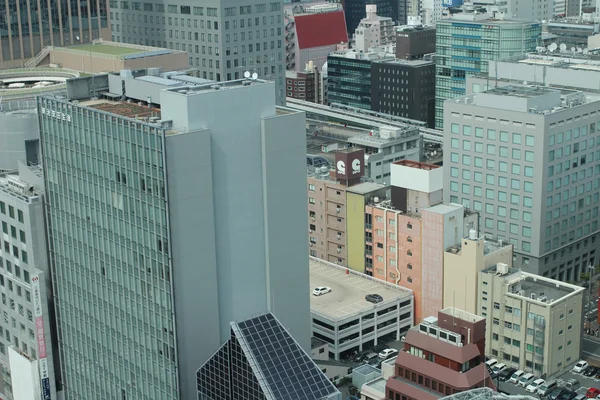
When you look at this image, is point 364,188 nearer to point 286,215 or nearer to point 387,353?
point 387,353

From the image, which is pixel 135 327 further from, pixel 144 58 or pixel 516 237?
pixel 516 237

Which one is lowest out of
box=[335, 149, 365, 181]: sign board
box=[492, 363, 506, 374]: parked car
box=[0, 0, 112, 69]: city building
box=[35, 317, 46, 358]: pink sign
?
box=[492, 363, 506, 374]: parked car

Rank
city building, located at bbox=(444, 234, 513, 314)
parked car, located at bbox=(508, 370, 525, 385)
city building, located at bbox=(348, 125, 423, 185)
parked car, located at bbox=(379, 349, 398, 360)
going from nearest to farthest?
parked car, located at bbox=(508, 370, 525, 385)
city building, located at bbox=(444, 234, 513, 314)
parked car, located at bbox=(379, 349, 398, 360)
city building, located at bbox=(348, 125, 423, 185)

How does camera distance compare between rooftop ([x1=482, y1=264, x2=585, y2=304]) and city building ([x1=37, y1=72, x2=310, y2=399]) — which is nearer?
city building ([x1=37, y1=72, x2=310, y2=399])

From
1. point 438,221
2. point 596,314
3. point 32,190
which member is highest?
point 32,190

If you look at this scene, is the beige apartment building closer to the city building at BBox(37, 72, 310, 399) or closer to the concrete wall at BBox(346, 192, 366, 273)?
the concrete wall at BBox(346, 192, 366, 273)

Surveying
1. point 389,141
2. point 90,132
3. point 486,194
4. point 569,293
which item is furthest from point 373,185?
point 90,132

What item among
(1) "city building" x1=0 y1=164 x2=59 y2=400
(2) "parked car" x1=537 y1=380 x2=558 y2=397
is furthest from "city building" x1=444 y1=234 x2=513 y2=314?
(1) "city building" x1=0 y1=164 x2=59 y2=400
